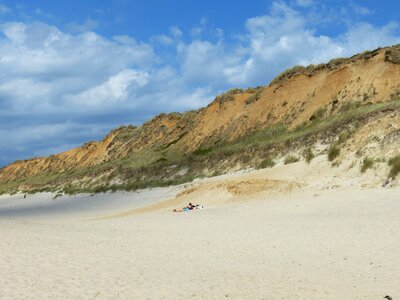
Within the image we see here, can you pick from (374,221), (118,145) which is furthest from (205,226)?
(118,145)

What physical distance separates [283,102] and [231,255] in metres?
41.5

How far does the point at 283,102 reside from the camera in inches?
2082

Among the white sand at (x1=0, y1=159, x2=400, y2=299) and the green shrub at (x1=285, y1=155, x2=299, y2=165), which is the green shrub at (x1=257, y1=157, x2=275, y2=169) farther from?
the white sand at (x1=0, y1=159, x2=400, y2=299)

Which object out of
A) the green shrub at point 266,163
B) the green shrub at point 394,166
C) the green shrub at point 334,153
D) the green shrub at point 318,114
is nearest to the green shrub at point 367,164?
the green shrub at point 394,166

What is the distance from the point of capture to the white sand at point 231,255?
31.0 ft

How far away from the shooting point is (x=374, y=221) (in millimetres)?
15992

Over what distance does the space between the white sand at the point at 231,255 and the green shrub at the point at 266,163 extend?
12.1 m

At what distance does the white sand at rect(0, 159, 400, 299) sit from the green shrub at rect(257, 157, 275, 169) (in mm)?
12096

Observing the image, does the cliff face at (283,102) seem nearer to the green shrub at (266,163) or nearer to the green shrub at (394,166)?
the green shrub at (266,163)

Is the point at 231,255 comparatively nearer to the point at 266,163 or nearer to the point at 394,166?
the point at 394,166

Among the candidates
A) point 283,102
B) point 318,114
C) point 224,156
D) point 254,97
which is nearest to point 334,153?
point 224,156

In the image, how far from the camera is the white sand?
9445 mm

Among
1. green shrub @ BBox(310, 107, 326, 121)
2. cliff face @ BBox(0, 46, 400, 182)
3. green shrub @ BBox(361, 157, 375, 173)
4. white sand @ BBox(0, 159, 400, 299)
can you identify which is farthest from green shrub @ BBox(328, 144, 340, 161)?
green shrub @ BBox(310, 107, 326, 121)

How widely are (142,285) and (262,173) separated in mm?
21623
